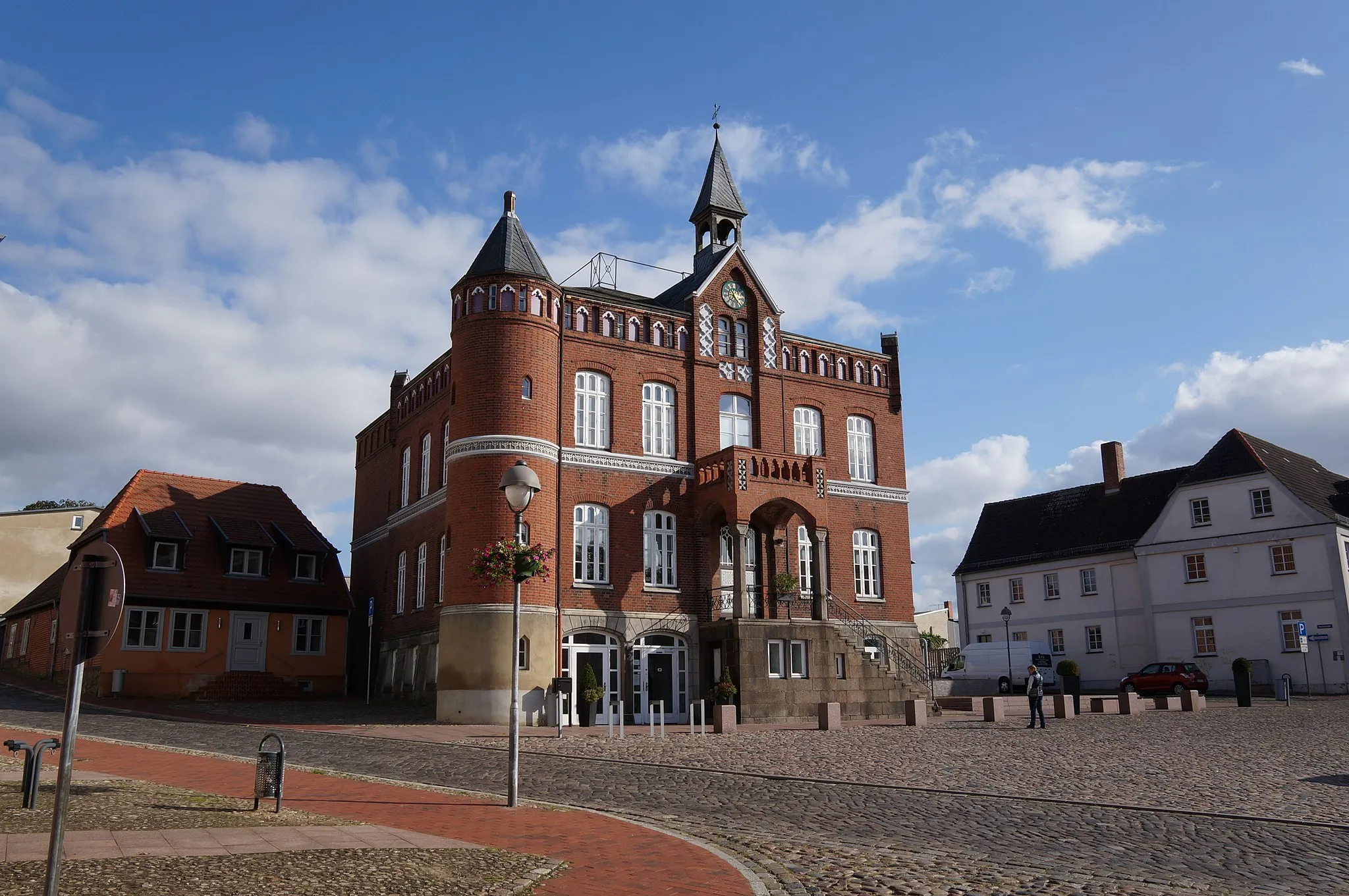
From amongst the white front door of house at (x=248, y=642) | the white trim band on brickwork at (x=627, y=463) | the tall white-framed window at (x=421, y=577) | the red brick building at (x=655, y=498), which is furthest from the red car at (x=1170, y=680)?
the white front door of house at (x=248, y=642)

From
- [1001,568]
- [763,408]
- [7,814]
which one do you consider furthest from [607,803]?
[1001,568]

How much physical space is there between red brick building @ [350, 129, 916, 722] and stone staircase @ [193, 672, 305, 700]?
3.29m

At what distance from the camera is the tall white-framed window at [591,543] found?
3272cm

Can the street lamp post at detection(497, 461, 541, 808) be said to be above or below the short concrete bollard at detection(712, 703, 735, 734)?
above

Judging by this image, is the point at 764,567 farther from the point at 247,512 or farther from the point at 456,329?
the point at 247,512

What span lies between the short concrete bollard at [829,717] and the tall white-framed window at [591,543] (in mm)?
8784

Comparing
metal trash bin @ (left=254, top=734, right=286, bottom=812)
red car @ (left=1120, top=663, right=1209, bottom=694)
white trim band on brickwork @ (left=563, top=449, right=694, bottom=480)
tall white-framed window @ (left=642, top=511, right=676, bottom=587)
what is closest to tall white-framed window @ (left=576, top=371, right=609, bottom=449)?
white trim band on brickwork @ (left=563, top=449, right=694, bottom=480)

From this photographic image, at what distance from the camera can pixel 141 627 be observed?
35406 millimetres

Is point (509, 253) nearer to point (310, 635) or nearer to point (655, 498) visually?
point (655, 498)

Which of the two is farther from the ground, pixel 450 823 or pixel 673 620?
pixel 673 620

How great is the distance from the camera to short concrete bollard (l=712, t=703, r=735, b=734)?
1020 inches

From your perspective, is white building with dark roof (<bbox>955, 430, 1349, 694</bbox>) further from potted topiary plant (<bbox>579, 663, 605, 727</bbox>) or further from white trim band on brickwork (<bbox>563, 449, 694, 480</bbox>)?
potted topiary plant (<bbox>579, 663, 605, 727</bbox>)

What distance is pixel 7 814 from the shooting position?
35.6ft

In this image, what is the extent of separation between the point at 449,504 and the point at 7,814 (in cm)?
2130
